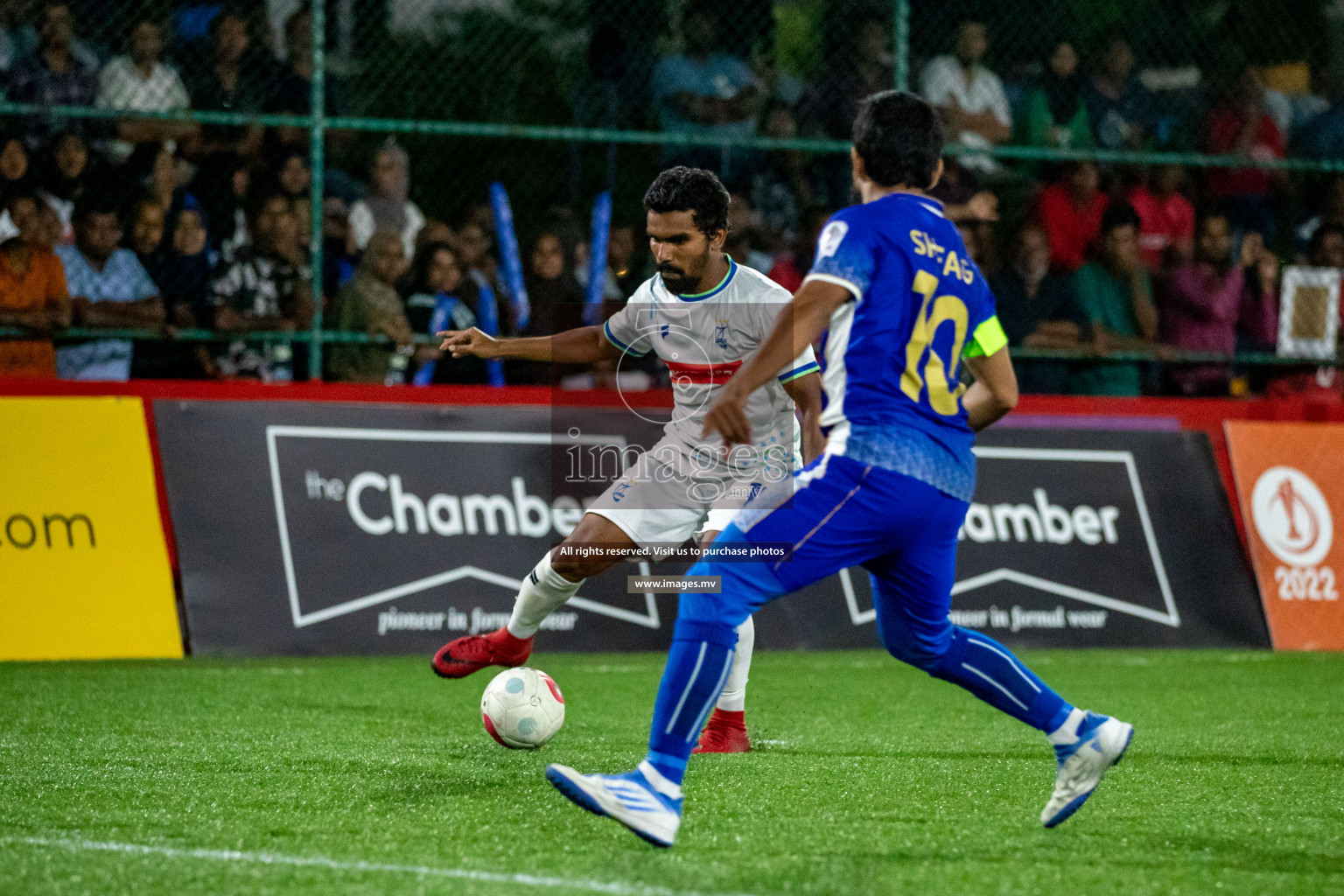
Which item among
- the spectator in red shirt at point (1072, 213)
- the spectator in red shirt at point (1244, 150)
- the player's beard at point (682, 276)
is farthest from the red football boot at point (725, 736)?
the spectator in red shirt at point (1244, 150)

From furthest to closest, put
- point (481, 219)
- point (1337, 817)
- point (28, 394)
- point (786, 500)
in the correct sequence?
point (481, 219)
point (28, 394)
point (1337, 817)
point (786, 500)

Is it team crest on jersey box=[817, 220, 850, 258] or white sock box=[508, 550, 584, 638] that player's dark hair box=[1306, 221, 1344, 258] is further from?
team crest on jersey box=[817, 220, 850, 258]

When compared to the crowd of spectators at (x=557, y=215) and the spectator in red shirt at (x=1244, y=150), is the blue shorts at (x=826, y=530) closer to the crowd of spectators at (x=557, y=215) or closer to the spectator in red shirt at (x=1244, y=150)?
the crowd of spectators at (x=557, y=215)

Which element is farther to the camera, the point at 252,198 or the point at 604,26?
the point at 604,26

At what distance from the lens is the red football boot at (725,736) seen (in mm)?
5887

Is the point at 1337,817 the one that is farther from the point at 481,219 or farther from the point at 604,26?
the point at 604,26

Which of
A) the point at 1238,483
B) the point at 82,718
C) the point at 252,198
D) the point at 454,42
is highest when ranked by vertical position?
the point at 454,42

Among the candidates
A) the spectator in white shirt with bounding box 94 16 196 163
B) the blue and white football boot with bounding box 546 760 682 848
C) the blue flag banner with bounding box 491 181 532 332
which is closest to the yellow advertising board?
the spectator in white shirt with bounding box 94 16 196 163

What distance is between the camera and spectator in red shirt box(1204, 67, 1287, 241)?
39.0 feet

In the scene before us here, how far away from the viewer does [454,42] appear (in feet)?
36.0

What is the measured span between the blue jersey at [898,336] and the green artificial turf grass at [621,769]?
107 cm

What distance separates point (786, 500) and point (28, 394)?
6143mm

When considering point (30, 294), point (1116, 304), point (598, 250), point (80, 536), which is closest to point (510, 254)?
point (598, 250)

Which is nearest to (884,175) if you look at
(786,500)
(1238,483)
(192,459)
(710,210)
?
(786,500)
